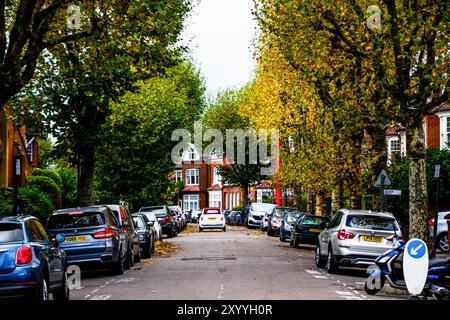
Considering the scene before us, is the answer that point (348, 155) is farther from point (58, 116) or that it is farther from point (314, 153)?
point (58, 116)

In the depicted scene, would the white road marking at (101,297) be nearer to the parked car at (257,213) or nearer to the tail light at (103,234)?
the tail light at (103,234)

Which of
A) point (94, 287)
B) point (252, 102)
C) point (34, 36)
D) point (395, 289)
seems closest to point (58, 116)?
point (34, 36)

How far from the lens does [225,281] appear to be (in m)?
19.2

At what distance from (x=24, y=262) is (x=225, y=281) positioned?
6856mm

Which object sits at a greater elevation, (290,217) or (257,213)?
(290,217)

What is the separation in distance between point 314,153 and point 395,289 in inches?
795

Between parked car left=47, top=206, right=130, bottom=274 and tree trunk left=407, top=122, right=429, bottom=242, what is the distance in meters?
7.41

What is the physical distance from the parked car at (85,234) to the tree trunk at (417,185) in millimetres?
7408

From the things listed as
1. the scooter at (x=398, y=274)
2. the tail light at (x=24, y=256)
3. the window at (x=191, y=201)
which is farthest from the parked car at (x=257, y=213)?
the window at (x=191, y=201)

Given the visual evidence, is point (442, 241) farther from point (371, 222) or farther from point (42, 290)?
point (42, 290)

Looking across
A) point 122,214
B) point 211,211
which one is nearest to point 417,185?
point 122,214

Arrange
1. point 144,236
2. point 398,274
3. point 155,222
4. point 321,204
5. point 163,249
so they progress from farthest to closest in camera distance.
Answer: point 321,204 → point 155,222 → point 163,249 → point 144,236 → point 398,274

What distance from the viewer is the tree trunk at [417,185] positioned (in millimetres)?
20688
